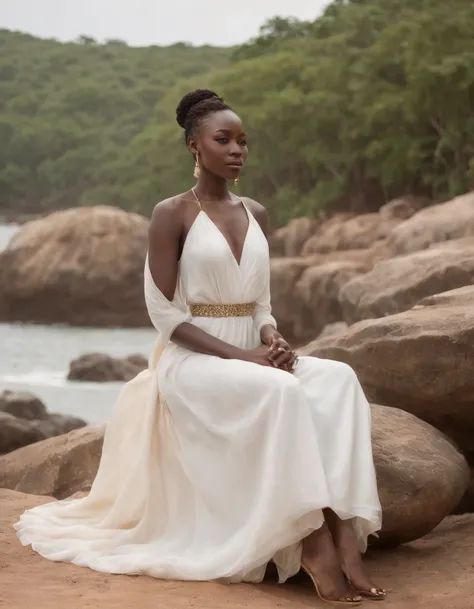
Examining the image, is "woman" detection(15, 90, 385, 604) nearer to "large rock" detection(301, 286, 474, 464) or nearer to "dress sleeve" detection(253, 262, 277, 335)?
"dress sleeve" detection(253, 262, 277, 335)

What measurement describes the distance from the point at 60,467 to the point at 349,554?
7.65ft

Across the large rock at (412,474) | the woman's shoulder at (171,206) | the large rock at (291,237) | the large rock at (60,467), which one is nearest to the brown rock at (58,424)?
the large rock at (60,467)

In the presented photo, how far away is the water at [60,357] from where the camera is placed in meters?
13.0

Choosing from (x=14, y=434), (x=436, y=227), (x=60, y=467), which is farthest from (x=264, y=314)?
(x=436, y=227)

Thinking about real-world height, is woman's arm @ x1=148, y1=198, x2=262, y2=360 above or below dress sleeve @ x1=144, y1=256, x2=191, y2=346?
above

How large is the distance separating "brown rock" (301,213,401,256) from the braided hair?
44.5 ft

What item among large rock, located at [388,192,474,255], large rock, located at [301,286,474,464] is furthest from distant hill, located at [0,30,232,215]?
large rock, located at [301,286,474,464]

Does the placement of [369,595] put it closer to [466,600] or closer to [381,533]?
[466,600]

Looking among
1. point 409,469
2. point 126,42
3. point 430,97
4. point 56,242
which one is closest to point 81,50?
point 126,42

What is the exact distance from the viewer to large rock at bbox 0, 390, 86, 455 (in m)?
8.21

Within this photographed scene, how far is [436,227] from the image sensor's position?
1099 centimetres

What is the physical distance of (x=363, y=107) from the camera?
21250mm

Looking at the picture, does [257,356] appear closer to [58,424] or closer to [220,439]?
[220,439]

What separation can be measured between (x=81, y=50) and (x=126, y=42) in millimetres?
1197
